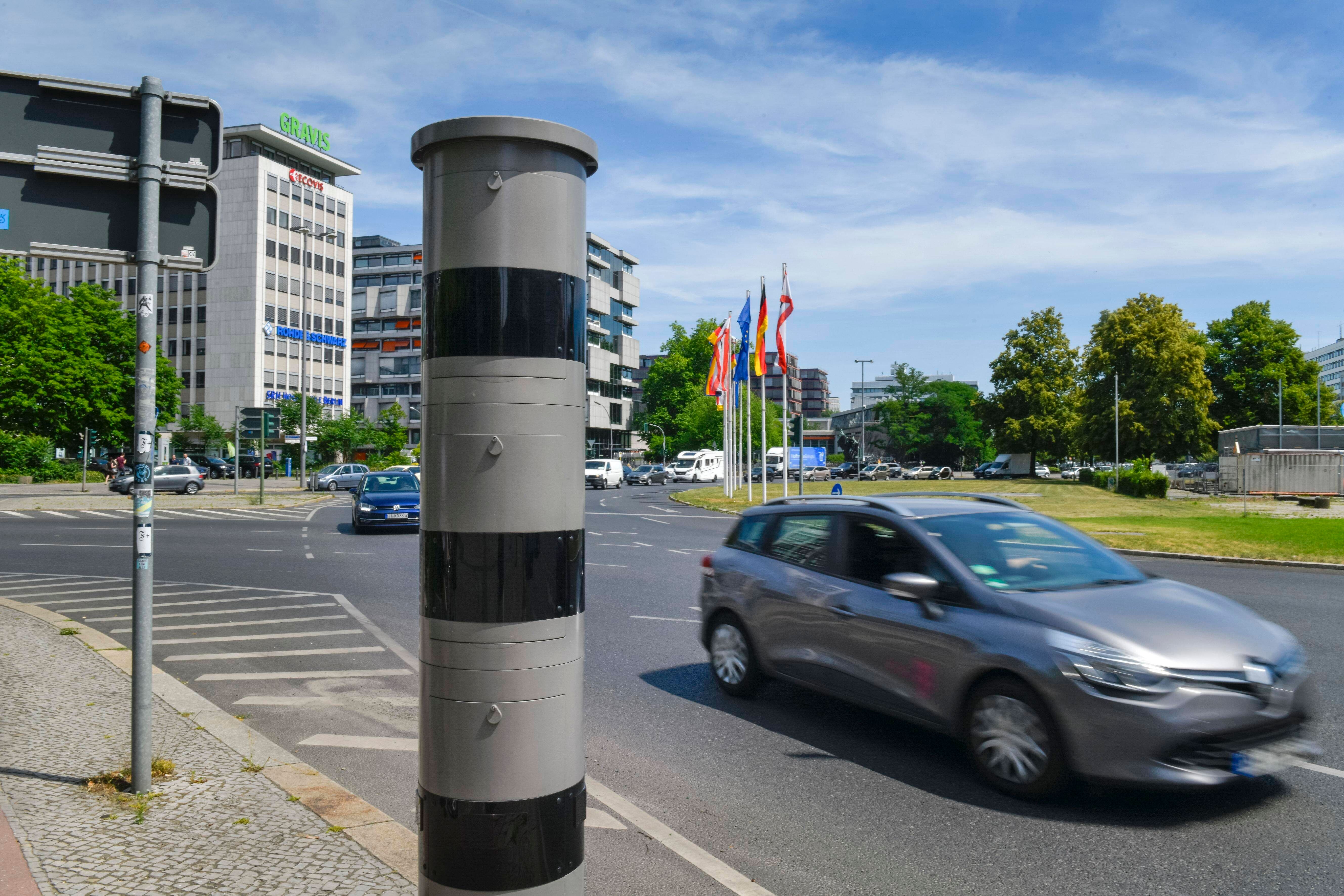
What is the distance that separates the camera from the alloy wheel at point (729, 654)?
7.02m

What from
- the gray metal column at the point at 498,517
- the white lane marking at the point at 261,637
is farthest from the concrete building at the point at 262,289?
the gray metal column at the point at 498,517

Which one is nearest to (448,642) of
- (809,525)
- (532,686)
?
(532,686)

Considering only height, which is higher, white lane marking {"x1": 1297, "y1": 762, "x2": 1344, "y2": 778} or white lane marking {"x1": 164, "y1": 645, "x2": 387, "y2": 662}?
white lane marking {"x1": 1297, "y1": 762, "x2": 1344, "y2": 778}

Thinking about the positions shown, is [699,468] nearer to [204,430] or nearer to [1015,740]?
[204,430]

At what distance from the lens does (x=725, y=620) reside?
728 centimetres

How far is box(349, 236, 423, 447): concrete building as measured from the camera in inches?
4107

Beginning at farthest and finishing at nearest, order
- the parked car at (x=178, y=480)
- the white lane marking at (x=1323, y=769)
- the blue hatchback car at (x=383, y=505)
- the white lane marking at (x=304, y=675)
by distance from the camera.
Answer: the parked car at (x=178, y=480) → the blue hatchback car at (x=383, y=505) → the white lane marking at (x=304, y=675) → the white lane marking at (x=1323, y=769)

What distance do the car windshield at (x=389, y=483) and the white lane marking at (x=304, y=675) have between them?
51.1 ft

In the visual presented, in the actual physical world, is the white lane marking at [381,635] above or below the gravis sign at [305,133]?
below

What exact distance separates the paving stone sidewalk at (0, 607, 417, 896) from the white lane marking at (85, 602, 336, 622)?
431 cm

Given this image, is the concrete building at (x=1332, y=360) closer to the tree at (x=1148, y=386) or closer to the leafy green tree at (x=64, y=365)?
the tree at (x=1148, y=386)

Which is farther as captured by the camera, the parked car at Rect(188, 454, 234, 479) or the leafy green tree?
the parked car at Rect(188, 454, 234, 479)

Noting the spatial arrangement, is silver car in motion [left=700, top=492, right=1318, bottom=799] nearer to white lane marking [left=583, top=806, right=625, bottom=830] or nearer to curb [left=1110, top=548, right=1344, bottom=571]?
white lane marking [left=583, top=806, right=625, bottom=830]

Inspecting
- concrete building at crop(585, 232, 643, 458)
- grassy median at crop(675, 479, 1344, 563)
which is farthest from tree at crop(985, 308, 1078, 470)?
concrete building at crop(585, 232, 643, 458)
